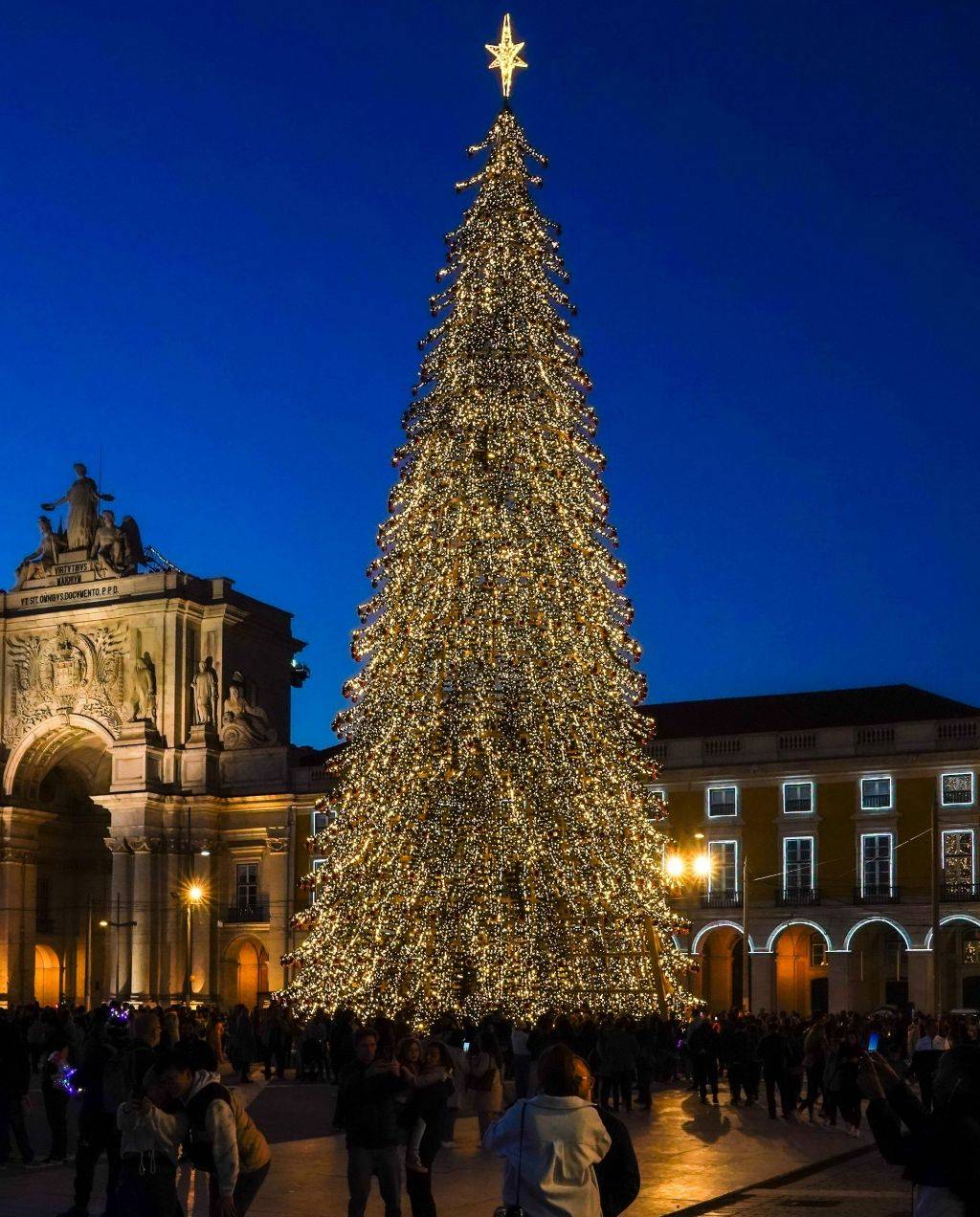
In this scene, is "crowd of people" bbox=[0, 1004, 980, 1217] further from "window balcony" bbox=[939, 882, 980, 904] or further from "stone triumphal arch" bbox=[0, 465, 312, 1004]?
"stone triumphal arch" bbox=[0, 465, 312, 1004]

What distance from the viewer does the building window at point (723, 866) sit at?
179 feet

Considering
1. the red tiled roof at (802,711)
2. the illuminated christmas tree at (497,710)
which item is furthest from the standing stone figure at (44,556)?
the illuminated christmas tree at (497,710)

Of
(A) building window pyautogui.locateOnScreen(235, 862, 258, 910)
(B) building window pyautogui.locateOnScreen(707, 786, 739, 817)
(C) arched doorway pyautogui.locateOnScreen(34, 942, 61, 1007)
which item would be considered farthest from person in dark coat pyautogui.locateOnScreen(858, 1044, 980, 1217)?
(C) arched doorway pyautogui.locateOnScreen(34, 942, 61, 1007)

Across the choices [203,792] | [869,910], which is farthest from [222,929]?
[869,910]

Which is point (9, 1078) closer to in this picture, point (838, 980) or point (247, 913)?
point (838, 980)

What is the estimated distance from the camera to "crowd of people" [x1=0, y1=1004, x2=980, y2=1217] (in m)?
7.02

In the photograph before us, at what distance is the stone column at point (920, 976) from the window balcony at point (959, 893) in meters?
1.55

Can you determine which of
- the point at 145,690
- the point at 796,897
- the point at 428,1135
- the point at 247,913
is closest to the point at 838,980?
the point at 796,897

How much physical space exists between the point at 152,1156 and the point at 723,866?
4630 cm

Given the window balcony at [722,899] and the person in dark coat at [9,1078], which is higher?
the person in dark coat at [9,1078]

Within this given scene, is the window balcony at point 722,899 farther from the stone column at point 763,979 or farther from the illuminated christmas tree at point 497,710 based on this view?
the illuminated christmas tree at point 497,710

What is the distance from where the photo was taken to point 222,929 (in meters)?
61.5

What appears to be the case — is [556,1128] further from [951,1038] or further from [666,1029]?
[666,1029]

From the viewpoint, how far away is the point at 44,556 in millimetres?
66062
